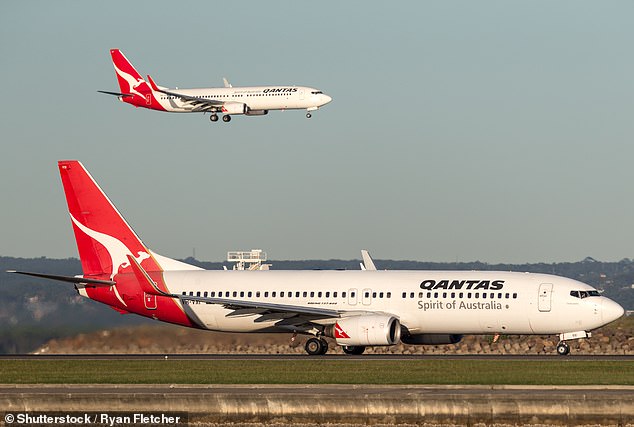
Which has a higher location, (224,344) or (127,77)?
(127,77)

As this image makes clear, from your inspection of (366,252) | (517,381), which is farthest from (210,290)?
(517,381)

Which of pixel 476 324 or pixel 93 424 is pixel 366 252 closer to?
pixel 476 324

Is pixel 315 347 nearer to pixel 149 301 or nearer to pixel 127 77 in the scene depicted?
pixel 149 301

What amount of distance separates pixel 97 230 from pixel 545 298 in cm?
2038

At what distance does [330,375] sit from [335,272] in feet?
55.6

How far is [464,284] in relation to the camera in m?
53.4

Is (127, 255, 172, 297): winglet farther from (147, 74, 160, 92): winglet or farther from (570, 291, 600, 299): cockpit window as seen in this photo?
(147, 74, 160, 92): winglet

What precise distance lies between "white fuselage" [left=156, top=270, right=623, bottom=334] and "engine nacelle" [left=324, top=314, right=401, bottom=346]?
Result: 1532 millimetres

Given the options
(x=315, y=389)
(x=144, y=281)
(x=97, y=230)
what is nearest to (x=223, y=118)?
(x=97, y=230)

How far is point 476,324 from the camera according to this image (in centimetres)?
5288

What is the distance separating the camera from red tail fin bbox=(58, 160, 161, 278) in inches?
2293

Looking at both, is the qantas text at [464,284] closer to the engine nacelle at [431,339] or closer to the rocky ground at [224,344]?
the engine nacelle at [431,339]

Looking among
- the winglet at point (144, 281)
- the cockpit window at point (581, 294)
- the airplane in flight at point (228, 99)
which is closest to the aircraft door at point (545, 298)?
the cockpit window at point (581, 294)

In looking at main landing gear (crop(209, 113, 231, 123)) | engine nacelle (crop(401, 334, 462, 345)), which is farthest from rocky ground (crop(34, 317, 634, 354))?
main landing gear (crop(209, 113, 231, 123))
